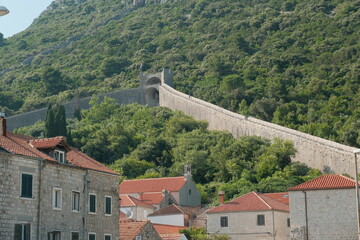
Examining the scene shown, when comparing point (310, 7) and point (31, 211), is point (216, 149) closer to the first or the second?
point (31, 211)

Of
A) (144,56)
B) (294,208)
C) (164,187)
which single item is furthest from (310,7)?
(294,208)

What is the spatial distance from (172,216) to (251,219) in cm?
1177

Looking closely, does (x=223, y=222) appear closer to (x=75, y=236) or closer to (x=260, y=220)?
(x=260, y=220)

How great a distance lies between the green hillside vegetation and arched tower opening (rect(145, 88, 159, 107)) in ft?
24.5

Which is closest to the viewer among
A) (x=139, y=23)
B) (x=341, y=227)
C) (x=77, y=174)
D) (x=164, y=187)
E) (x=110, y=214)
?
(x=77, y=174)

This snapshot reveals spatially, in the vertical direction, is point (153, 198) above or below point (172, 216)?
above

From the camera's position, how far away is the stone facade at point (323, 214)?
153 ft

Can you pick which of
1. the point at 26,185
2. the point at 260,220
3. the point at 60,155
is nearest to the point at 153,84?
the point at 260,220

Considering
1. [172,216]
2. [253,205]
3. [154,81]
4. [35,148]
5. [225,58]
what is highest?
[225,58]

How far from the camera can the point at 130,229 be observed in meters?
42.2

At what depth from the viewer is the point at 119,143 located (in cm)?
9144

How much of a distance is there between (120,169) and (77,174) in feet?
153

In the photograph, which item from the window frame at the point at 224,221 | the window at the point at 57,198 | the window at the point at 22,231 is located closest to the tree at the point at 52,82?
the window frame at the point at 224,221

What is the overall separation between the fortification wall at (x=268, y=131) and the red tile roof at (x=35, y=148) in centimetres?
3654
